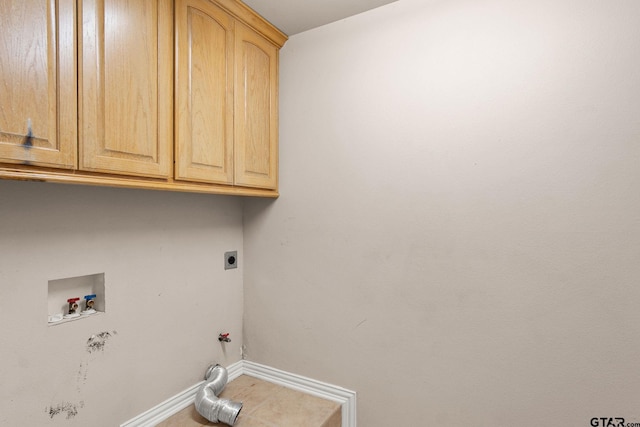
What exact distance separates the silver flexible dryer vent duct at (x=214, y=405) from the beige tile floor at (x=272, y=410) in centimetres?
6

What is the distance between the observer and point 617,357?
117 centimetres

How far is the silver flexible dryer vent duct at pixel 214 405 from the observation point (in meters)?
1.44

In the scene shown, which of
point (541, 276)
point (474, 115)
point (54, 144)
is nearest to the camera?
point (54, 144)

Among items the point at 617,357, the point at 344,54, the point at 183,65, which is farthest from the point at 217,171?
the point at 617,357

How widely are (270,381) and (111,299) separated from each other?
1.01 meters

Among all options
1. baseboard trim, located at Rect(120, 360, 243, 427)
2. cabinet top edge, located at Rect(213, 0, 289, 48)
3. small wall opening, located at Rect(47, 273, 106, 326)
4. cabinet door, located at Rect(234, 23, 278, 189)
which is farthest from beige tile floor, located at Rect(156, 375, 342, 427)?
cabinet top edge, located at Rect(213, 0, 289, 48)

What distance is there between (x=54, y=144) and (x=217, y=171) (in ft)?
2.04

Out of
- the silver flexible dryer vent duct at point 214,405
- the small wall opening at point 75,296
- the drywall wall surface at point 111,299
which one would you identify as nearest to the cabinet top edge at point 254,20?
the drywall wall surface at point 111,299

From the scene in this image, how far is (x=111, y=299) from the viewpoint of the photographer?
1.36 m

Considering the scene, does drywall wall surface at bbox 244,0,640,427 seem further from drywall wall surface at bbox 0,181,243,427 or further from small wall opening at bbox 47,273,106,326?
small wall opening at bbox 47,273,106,326

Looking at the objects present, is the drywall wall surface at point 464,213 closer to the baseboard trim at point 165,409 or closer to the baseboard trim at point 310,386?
the baseboard trim at point 310,386

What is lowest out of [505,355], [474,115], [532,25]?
[505,355]

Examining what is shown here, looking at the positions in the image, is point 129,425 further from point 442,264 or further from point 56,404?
point 442,264

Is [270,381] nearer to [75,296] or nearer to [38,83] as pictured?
[75,296]
